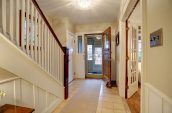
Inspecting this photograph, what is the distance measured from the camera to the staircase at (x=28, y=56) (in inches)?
58.3

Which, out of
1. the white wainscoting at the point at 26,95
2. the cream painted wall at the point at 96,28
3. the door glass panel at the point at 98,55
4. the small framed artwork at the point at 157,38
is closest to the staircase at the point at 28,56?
the white wainscoting at the point at 26,95

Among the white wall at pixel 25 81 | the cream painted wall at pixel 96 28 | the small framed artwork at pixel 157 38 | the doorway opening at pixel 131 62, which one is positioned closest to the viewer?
the small framed artwork at pixel 157 38

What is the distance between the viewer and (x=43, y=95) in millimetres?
2406

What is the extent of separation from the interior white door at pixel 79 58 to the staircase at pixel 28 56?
3.14 m

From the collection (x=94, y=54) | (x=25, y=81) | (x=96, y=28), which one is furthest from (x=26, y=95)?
(x=94, y=54)

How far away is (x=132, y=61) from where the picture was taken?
12.9ft

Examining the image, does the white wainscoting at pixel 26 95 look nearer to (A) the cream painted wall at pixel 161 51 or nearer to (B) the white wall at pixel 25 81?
(B) the white wall at pixel 25 81

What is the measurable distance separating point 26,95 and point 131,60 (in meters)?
2.82

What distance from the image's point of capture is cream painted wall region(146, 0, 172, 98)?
0.99 metres

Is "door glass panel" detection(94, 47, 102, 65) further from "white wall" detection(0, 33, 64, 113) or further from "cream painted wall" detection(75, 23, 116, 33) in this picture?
"white wall" detection(0, 33, 64, 113)

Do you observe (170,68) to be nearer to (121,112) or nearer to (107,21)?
(121,112)

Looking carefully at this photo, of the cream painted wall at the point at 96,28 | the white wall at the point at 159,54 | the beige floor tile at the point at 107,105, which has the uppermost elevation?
the cream painted wall at the point at 96,28

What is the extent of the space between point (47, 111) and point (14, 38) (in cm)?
150

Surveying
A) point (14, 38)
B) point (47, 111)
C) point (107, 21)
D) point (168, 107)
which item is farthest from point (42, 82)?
point (107, 21)
